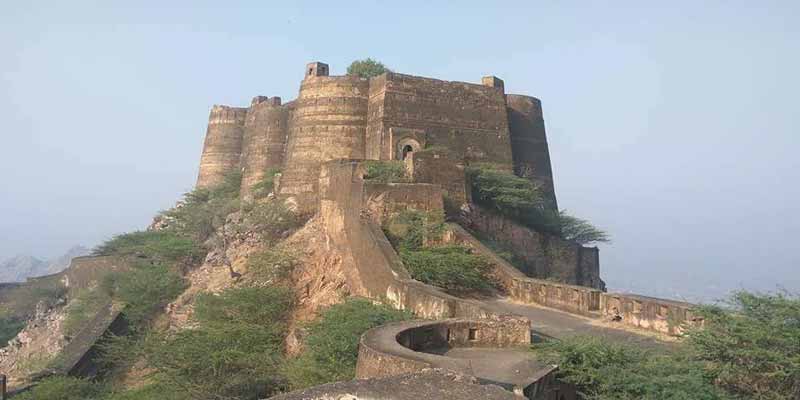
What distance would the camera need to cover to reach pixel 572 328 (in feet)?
38.8

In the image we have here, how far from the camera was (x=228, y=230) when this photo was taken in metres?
26.2

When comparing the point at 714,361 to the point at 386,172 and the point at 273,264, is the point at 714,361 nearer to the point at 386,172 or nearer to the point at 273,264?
the point at 386,172

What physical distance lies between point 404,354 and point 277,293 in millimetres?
10771

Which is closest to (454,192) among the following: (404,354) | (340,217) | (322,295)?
(340,217)

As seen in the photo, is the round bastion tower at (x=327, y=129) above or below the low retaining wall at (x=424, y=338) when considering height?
above

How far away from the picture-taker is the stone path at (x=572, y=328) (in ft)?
35.1

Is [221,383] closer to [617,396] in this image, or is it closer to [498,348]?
[498,348]

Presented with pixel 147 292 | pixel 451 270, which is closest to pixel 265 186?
pixel 147 292

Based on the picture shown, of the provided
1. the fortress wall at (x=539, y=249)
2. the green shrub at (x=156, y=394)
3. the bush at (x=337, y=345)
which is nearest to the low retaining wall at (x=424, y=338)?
the bush at (x=337, y=345)

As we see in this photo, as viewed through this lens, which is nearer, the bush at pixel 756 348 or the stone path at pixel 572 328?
the bush at pixel 756 348

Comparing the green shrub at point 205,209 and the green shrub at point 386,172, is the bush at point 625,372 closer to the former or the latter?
the green shrub at point 386,172

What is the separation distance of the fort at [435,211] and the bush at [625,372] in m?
0.32

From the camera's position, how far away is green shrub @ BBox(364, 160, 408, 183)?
19.4 metres

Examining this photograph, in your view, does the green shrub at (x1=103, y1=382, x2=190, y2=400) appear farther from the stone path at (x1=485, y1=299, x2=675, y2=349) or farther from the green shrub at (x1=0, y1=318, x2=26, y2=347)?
the green shrub at (x1=0, y1=318, x2=26, y2=347)
